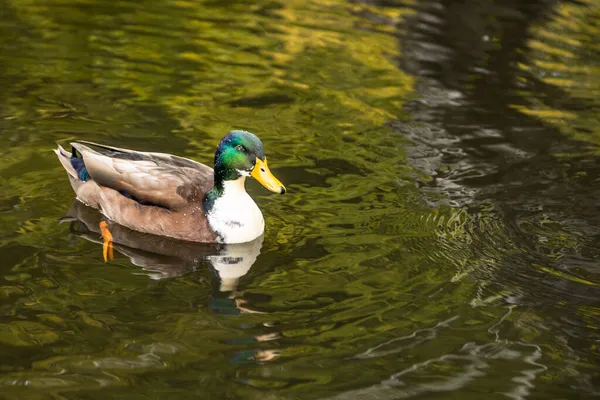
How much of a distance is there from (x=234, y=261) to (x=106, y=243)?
1.08m

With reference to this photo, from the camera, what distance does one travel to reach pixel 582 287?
7.37 meters

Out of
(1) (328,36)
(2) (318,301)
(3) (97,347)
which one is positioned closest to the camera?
(3) (97,347)

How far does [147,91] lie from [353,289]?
203 inches

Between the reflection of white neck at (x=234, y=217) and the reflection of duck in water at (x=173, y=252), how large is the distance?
10cm

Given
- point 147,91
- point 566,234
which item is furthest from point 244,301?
point 147,91

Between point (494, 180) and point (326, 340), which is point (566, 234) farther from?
point (326, 340)

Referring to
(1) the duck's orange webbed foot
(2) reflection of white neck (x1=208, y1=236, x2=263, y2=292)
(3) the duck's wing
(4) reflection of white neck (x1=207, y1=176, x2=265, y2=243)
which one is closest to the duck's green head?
(4) reflection of white neck (x1=207, y1=176, x2=265, y2=243)

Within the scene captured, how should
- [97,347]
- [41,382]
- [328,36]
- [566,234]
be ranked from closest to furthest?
[41,382] → [97,347] → [566,234] → [328,36]

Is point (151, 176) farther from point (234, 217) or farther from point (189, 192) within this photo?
point (234, 217)

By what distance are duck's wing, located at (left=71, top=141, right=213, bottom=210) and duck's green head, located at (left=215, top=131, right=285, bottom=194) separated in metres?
0.37

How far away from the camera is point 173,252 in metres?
7.87

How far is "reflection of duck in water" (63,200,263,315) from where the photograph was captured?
24.4ft

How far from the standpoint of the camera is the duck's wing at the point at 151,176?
8078 mm

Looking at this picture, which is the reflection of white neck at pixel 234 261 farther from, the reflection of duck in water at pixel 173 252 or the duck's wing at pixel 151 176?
the duck's wing at pixel 151 176
